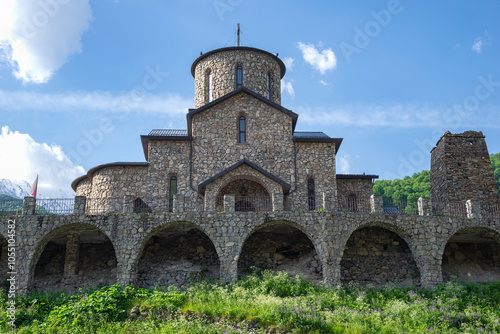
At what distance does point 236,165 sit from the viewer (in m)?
21.4

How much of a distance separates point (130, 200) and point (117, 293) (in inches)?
166

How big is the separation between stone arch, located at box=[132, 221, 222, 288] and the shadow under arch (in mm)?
5781

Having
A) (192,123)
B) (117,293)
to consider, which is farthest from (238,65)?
(117,293)

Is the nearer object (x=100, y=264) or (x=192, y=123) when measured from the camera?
(x=100, y=264)

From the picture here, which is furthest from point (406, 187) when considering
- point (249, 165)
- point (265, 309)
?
point (265, 309)

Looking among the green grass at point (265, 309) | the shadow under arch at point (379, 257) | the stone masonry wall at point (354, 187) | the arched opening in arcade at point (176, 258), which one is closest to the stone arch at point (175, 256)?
the arched opening in arcade at point (176, 258)

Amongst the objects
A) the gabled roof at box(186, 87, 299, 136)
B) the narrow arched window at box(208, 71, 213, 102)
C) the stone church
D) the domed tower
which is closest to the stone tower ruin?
the stone church

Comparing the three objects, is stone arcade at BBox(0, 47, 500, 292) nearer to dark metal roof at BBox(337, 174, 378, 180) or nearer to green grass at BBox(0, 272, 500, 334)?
dark metal roof at BBox(337, 174, 378, 180)

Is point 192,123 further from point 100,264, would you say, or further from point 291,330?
point 291,330

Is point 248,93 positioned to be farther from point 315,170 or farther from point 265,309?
point 265,309

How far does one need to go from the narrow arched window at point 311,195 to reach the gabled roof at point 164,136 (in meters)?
6.65

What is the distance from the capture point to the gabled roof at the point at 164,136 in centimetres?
2333

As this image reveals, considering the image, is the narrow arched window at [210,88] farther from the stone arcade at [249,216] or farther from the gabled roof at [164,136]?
the gabled roof at [164,136]

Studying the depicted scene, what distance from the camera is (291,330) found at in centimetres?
1425
